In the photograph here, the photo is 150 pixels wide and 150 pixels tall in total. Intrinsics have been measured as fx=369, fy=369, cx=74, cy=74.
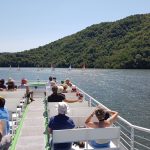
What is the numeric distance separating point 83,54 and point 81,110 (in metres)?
185

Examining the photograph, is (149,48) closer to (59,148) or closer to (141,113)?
(141,113)

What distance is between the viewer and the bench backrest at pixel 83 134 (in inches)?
242

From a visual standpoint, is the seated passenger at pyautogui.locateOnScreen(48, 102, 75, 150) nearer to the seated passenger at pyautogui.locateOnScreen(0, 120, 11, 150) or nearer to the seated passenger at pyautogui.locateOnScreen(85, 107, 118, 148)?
the seated passenger at pyautogui.locateOnScreen(85, 107, 118, 148)

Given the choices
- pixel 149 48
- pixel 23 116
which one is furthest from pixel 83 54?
pixel 23 116

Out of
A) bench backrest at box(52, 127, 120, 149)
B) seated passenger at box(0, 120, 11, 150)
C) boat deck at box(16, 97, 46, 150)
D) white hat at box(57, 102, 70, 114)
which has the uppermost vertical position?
white hat at box(57, 102, 70, 114)

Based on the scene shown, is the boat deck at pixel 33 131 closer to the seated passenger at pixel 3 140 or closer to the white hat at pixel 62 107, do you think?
the seated passenger at pixel 3 140

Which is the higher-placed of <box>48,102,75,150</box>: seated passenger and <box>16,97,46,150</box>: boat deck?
<box>48,102,75,150</box>: seated passenger

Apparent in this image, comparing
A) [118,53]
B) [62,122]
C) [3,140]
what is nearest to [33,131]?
[3,140]

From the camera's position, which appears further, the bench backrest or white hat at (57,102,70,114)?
white hat at (57,102,70,114)

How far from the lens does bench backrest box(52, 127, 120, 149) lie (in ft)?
20.1

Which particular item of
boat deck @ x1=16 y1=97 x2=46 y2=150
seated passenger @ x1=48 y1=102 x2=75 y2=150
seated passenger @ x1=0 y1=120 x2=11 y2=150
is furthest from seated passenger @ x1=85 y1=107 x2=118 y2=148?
boat deck @ x1=16 y1=97 x2=46 y2=150

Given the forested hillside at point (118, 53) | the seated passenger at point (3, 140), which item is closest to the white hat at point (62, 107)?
the seated passenger at point (3, 140)

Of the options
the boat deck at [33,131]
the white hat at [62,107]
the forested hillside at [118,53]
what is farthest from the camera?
the forested hillside at [118,53]

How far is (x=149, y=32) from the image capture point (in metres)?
173
